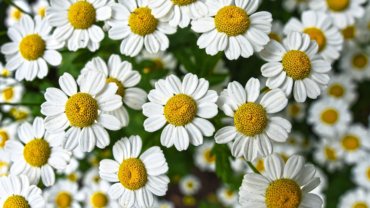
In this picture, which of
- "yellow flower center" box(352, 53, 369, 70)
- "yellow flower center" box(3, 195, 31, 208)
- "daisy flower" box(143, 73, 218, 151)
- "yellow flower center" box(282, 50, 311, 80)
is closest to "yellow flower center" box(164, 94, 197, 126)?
"daisy flower" box(143, 73, 218, 151)

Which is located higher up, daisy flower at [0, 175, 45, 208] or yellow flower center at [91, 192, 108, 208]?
daisy flower at [0, 175, 45, 208]

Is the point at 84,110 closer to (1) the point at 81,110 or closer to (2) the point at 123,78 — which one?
(1) the point at 81,110

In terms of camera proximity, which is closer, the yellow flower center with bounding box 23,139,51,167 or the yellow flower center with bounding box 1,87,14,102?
the yellow flower center with bounding box 23,139,51,167

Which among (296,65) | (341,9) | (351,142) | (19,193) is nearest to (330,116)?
(351,142)

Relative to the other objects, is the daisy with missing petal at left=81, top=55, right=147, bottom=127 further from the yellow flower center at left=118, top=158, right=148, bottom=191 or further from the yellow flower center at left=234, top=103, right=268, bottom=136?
the yellow flower center at left=234, top=103, right=268, bottom=136

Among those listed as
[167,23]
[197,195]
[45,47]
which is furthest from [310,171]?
[197,195]

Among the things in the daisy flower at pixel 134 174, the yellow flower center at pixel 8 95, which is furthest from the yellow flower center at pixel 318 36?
the yellow flower center at pixel 8 95

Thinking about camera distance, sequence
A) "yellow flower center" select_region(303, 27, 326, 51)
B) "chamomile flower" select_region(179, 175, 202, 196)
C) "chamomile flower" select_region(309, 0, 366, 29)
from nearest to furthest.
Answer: "yellow flower center" select_region(303, 27, 326, 51)
"chamomile flower" select_region(309, 0, 366, 29)
"chamomile flower" select_region(179, 175, 202, 196)

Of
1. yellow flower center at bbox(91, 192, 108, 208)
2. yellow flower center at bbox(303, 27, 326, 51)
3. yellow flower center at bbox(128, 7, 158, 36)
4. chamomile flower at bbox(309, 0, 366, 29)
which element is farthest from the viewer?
chamomile flower at bbox(309, 0, 366, 29)
